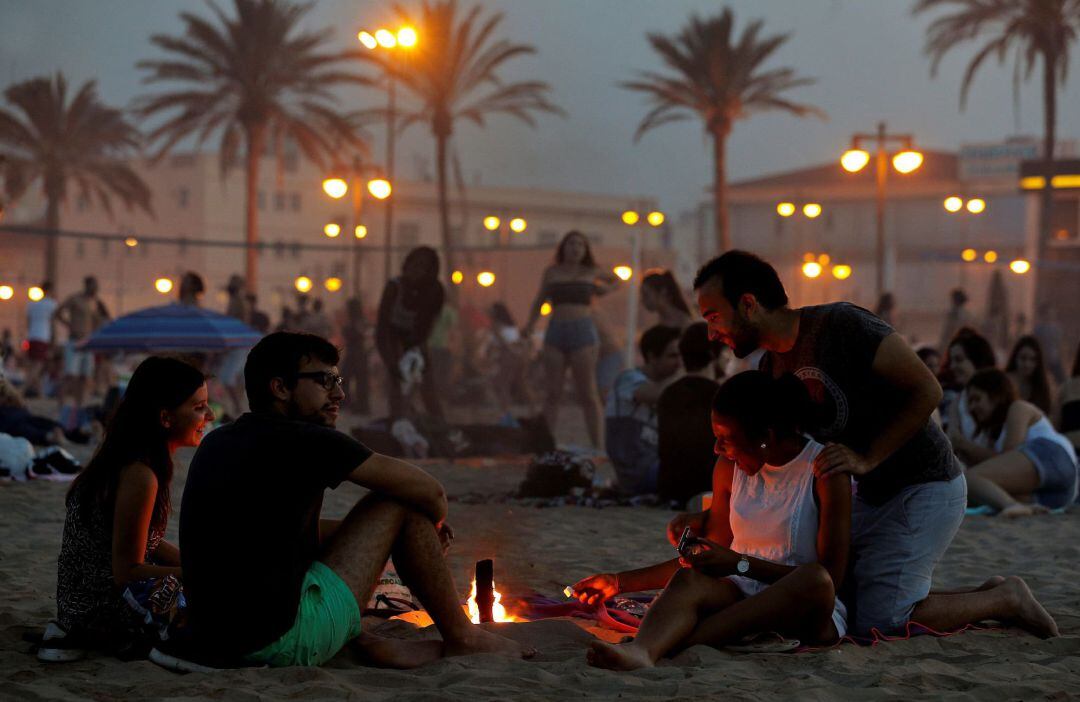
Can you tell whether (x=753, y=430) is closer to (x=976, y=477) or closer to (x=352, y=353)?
(x=976, y=477)

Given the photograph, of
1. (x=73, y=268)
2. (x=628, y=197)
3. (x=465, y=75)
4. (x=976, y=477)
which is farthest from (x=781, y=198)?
(x=976, y=477)

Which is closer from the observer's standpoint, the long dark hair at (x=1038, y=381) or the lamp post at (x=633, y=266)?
the long dark hair at (x=1038, y=381)

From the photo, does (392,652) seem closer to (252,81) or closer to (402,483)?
(402,483)

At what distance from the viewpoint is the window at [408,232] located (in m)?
56.7

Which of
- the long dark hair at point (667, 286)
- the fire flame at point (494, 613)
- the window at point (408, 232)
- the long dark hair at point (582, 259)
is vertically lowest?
the fire flame at point (494, 613)

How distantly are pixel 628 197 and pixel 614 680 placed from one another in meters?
58.5

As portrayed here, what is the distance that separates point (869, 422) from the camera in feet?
14.7

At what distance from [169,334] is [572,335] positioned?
12.6 feet

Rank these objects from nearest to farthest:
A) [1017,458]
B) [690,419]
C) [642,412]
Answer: [690,419], [1017,458], [642,412]

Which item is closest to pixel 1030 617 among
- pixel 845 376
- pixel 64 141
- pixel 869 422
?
pixel 869 422

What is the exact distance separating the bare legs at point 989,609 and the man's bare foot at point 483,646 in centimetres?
157

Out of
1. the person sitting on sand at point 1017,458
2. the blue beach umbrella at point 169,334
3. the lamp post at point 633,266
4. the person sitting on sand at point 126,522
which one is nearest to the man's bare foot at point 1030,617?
the person sitting on sand at point 126,522

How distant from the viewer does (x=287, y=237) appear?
65062mm

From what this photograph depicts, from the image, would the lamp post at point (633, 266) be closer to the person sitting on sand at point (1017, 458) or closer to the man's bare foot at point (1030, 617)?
the person sitting on sand at point (1017, 458)
